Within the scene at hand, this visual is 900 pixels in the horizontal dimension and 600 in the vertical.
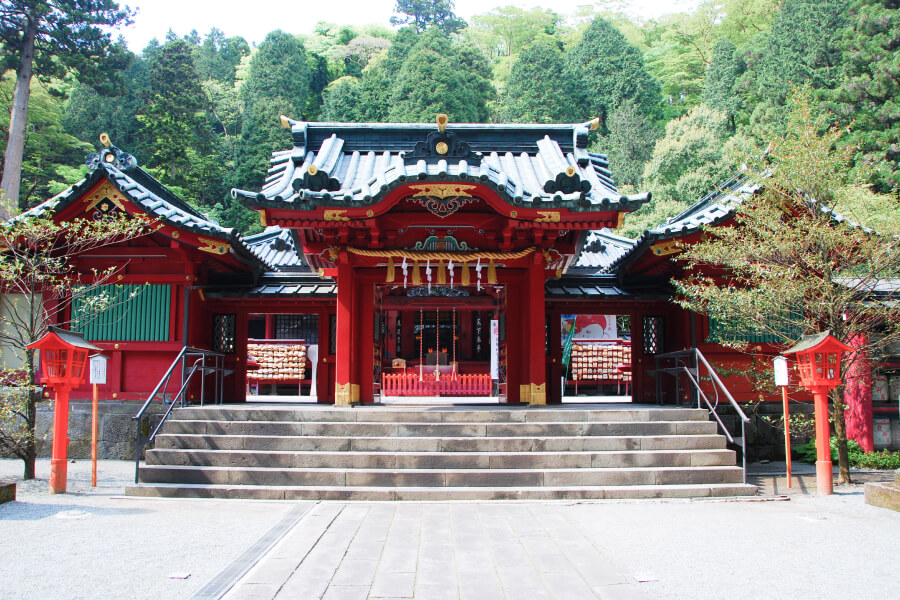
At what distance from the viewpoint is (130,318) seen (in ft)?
38.2

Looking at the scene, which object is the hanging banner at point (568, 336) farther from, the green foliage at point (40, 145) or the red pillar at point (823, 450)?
the green foliage at point (40, 145)

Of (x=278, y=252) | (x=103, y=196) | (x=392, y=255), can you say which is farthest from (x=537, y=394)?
(x=103, y=196)

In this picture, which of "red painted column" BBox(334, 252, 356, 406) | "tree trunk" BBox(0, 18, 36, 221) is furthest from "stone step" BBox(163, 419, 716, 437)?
"tree trunk" BBox(0, 18, 36, 221)

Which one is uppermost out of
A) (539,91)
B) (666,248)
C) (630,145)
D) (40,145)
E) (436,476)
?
(539,91)

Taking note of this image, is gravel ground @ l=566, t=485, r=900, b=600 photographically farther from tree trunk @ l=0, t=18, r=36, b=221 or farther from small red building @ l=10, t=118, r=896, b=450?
tree trunk @ l=0, t=18, r=36, b=221

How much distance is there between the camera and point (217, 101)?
4466cm

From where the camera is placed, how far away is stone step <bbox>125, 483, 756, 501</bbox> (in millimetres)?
7960

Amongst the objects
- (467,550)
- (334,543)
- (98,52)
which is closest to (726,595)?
(467,550)

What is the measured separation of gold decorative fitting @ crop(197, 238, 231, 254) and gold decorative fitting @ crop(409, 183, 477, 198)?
12.3 ft

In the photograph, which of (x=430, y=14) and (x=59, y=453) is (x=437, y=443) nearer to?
(x=59, y=453)

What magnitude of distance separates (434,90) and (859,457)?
33.6m

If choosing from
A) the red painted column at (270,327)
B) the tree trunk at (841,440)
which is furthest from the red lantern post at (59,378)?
the red painted column at (270,327)

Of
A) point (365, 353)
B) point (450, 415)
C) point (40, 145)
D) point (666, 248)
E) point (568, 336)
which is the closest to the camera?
point (450, 415)

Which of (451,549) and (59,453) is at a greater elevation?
(59,453)
